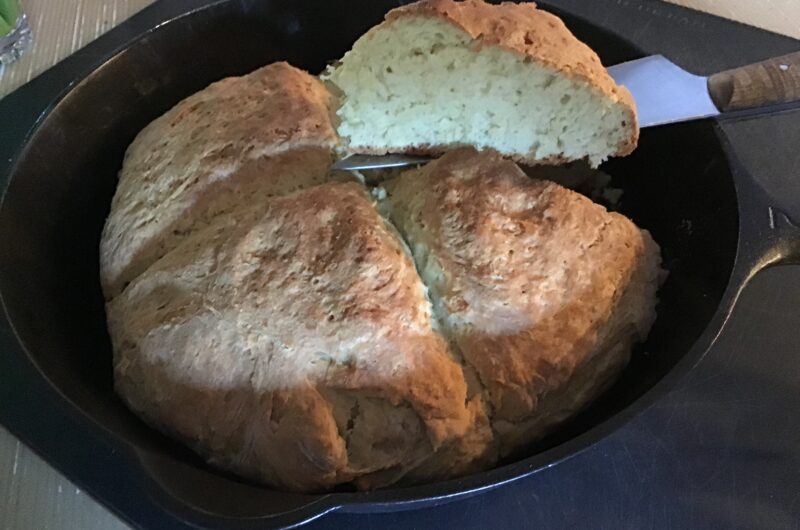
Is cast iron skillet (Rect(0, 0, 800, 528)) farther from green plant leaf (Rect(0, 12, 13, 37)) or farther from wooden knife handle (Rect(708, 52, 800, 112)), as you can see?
green plant leaf (Rect(0, 12, 13, 37))

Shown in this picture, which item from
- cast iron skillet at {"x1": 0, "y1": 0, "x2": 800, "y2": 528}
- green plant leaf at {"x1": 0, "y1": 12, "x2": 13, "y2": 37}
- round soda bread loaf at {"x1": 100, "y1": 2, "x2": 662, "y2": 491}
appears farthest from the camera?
green plant leaf at {"x1": 0, "y1": 12, "x2": 13, "y2": 37}

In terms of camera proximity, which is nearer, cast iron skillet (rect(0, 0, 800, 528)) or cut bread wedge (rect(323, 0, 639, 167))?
cast iron skillet (rect(0, 0, 800, 528))

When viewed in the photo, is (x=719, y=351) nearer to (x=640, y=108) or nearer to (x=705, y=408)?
(x=705, y=408)

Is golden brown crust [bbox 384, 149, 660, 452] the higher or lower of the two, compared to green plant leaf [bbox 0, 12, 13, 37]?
lower

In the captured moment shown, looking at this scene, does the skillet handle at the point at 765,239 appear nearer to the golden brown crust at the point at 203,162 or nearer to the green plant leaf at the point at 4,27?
the golden brown crust at the point at 203,162

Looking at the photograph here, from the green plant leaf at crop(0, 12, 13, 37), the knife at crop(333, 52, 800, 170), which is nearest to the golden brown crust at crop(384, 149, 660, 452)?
the knife at crop(333, 52, 800, 170)

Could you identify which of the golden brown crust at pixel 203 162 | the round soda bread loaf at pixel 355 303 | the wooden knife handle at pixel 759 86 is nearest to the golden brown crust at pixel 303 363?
the round soda bread loaf at pixel 355 303

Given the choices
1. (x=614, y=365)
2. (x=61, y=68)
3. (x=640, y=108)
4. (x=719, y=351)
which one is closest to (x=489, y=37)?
(x=640, y=108)

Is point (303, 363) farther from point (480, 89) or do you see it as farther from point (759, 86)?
point (759, 86)
